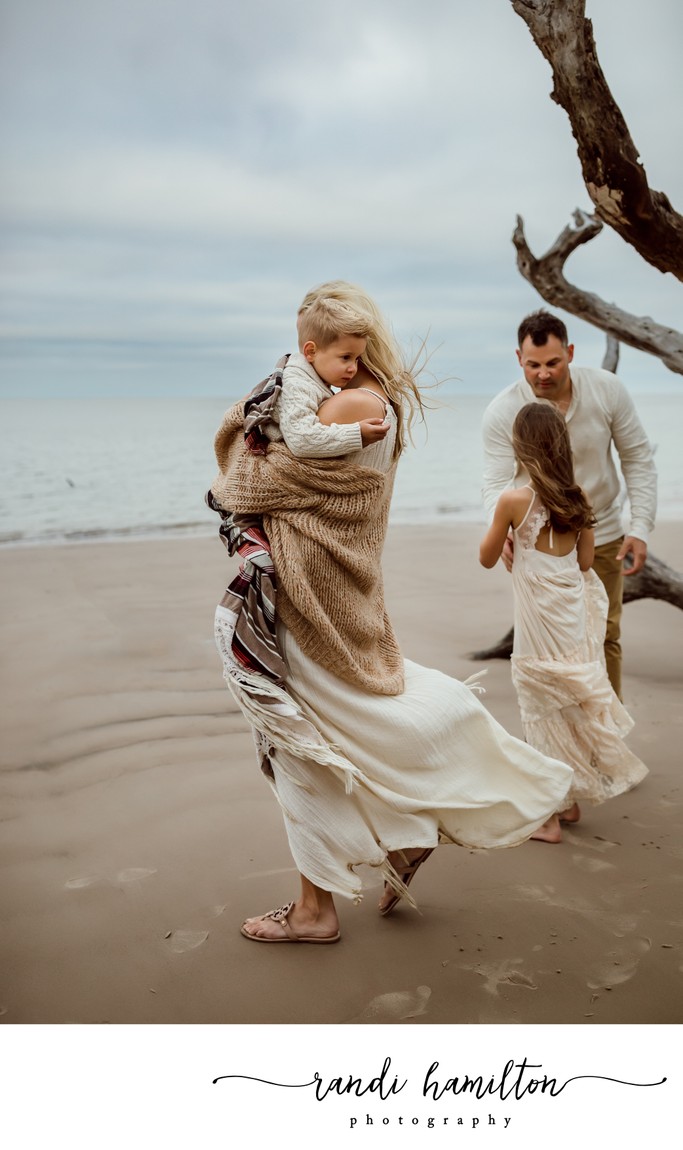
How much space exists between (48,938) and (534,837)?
5.52ft

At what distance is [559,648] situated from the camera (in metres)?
3.48

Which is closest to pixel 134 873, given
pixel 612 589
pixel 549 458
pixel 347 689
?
pixel 347 689

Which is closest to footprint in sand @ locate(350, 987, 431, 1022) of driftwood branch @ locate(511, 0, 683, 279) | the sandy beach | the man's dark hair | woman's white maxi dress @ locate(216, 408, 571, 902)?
the sandy beach

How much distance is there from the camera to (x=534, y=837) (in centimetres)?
341

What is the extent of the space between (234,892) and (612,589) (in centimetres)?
208

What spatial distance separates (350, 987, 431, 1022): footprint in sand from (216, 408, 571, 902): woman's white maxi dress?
0.88 feet

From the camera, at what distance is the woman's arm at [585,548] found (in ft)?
11.5

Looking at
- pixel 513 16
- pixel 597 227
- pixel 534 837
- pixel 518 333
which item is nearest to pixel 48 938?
pixel 534 837

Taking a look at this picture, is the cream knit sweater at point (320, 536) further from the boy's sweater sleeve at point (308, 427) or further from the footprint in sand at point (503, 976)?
the footprint in sand at point (503, 976)

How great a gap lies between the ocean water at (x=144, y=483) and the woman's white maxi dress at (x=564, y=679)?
99 cm

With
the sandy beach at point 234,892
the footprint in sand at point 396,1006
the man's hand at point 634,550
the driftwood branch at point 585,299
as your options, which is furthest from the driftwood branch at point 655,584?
the footprint in sand at point 396,1006

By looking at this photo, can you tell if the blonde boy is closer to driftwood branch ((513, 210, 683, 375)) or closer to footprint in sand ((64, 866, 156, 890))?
footprint in sand ((64, 866, 156, 890))

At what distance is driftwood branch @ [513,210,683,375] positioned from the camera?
15.6 feet
